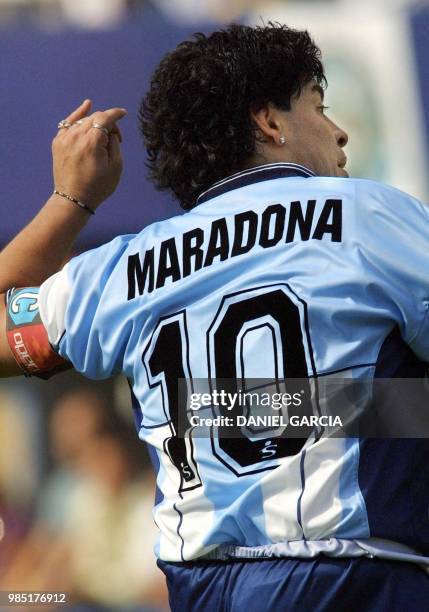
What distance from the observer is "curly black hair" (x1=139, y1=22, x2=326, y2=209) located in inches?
55.9

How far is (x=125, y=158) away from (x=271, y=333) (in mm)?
915

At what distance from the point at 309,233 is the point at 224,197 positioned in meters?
0.16

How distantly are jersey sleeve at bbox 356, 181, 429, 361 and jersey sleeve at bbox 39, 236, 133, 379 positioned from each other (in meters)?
0.33


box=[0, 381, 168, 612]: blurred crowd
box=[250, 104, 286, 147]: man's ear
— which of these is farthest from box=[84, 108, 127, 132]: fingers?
box=[0, 381, 168, 612]: blurred crowd

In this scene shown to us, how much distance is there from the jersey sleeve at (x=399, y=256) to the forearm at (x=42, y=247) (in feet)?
1.67

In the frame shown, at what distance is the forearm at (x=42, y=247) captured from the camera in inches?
58.6

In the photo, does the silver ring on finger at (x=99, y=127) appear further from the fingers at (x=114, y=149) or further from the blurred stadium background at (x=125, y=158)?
the blurred stadium background at (x=125, y=158)

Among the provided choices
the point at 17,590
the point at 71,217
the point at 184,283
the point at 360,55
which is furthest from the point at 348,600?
the point at 360,55

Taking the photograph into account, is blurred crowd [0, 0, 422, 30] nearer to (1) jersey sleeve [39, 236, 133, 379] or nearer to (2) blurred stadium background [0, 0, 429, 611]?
(2) blurred stadium background [0, 0, 429, 611]

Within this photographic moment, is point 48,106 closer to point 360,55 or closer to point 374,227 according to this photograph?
point 360,55

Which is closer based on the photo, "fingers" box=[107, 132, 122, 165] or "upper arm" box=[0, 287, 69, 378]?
"upper arm" box=[0, 287, 69, 378]

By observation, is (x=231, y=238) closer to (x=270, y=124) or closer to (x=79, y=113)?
(x=270, y=124)

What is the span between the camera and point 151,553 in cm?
198

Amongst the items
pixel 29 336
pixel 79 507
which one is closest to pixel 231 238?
pixel 29 336
